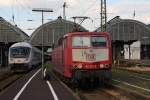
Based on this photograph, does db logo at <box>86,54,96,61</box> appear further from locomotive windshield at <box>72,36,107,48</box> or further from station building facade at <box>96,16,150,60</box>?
station building facade at <box>96,16,150,60</box>

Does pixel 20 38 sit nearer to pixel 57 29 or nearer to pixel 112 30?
pixel 57 29

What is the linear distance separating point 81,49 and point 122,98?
18.8 feet

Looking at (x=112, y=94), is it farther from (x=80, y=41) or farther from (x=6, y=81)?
(x=6, y=81)

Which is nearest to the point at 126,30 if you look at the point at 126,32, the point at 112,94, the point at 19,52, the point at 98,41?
the point at 126,32

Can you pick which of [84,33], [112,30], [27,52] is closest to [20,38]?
[112,30]

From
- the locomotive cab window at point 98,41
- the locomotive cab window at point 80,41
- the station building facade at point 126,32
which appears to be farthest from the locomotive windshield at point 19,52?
the station building facade at point 126,32

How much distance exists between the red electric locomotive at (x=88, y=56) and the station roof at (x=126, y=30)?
260 ft

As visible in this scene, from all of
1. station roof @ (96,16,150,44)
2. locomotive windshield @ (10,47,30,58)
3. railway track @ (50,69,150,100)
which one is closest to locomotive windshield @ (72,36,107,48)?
railway track @ (50,69,150,100)

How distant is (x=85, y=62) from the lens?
926 inches

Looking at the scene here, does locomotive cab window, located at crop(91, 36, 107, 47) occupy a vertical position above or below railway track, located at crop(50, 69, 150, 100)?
above

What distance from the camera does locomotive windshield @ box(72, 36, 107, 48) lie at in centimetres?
2417

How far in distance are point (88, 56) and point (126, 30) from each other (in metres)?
82.6

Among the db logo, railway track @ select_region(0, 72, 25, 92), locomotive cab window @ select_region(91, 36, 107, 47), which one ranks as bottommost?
railway track @ select_region(0, 72, 25, 92)

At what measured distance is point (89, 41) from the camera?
79.5 feet
